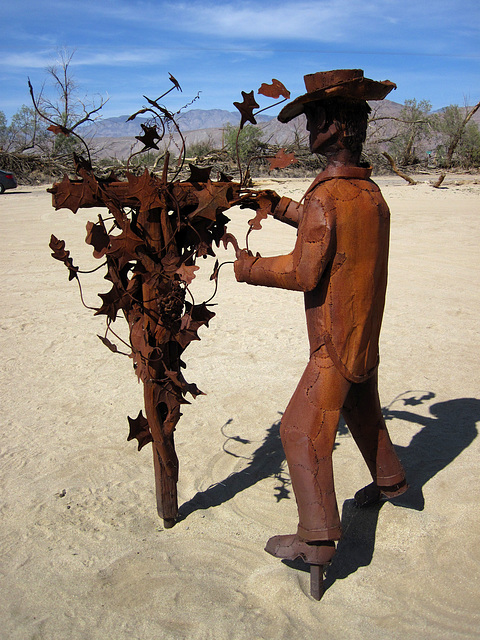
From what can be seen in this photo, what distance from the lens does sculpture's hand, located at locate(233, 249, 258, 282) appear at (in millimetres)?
2414

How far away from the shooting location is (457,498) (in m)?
3.02

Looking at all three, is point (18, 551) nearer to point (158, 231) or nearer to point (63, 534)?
point (63, 534)

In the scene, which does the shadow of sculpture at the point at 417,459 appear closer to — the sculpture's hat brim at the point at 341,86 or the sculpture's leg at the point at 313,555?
the sculpture's leg at the point at 313,555

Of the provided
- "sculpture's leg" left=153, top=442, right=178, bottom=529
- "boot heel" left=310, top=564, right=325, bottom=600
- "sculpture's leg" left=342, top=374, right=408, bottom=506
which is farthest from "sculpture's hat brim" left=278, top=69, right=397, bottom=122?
"boot heel" left=310, top=564, right=325, bottom=600

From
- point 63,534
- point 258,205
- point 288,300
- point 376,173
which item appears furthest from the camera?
point 376,173

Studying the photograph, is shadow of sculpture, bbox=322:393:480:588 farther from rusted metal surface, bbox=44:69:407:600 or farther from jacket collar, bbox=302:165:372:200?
jacket collar, bbox=302:165:372:200

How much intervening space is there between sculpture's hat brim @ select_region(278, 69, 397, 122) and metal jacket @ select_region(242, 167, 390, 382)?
284mm

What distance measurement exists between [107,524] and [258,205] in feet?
5.75

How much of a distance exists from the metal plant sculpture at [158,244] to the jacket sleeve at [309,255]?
0.75 feet

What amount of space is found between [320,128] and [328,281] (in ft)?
2.07

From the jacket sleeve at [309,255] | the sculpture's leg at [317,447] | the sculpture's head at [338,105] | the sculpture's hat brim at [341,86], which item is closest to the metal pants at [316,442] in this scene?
the sculpture's leg at [317,447]

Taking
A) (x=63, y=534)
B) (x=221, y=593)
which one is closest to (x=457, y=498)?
(x=221, y=593)

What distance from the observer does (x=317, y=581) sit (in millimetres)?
2332

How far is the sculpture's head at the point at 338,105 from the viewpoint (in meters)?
2.12
